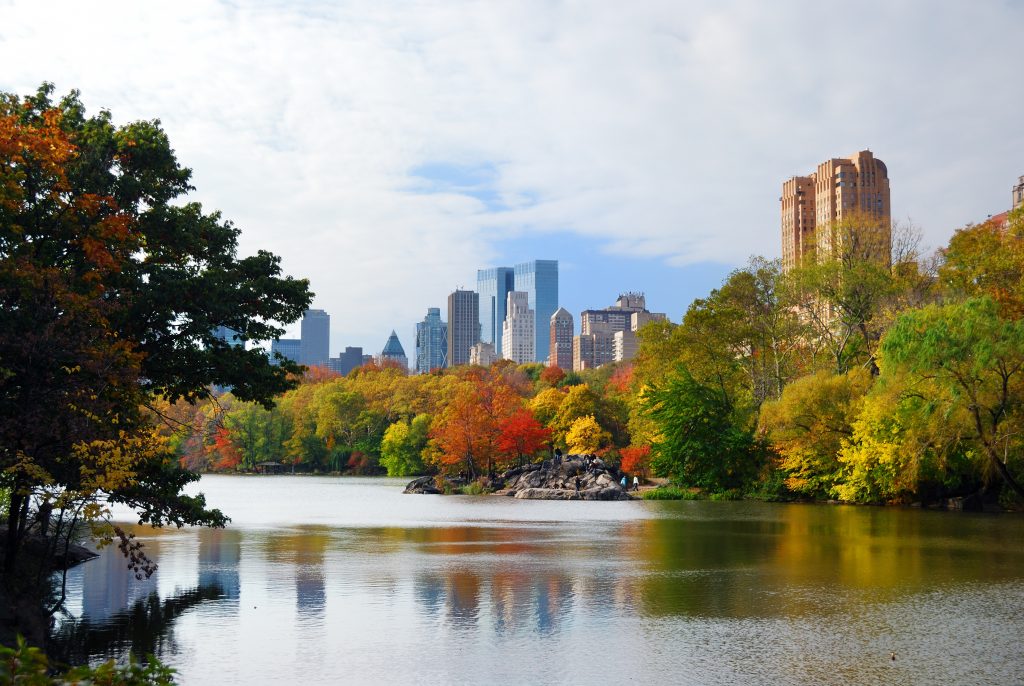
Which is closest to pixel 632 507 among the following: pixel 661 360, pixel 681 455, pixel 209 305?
pixel 681 455

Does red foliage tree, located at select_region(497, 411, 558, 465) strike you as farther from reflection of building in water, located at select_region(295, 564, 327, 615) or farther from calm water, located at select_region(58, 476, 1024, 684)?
reflection of building in water, located at select_region(295, 564, 327, 615)

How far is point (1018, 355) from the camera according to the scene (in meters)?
34.6

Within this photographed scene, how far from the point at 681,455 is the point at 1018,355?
69.4 feet

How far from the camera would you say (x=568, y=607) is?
14.9 m

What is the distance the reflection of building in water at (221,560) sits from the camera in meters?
17.4

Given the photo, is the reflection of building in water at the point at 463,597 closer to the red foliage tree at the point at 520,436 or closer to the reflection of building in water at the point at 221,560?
the reflection of building in water at the point at 221,560

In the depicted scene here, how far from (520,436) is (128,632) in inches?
2112

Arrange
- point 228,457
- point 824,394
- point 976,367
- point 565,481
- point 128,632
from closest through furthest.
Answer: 1. point 128,632
2. point 976,367
3. point 824,394
4. point 565,481
5. point 228,457

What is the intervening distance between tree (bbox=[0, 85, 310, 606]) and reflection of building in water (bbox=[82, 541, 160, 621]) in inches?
51.6

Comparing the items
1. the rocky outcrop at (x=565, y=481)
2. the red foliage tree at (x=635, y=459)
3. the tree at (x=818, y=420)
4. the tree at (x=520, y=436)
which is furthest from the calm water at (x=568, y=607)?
the tree at (x=520, y=436)

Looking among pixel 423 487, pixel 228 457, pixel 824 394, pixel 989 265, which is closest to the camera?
pixel 989 265

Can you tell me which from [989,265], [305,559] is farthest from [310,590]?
[989,265]

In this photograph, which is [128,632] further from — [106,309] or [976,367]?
[976,367]

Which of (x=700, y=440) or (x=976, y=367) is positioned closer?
(x=976, y=367)
